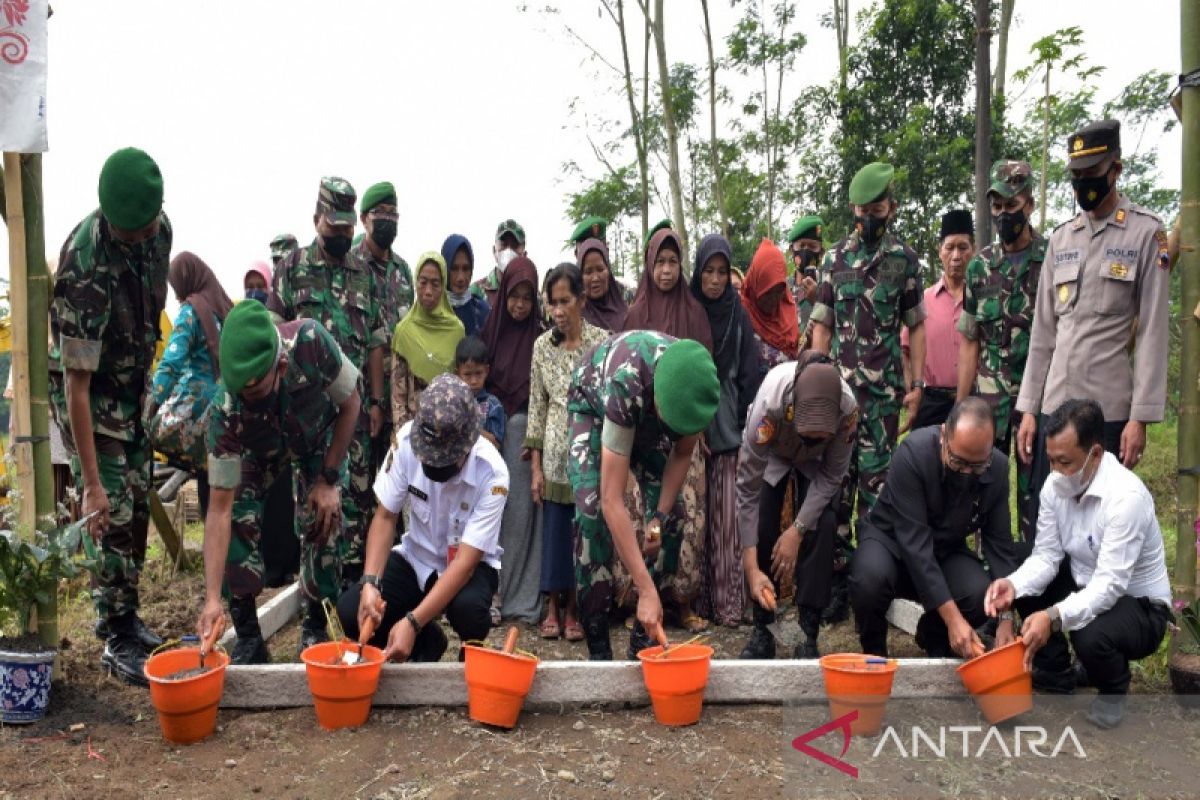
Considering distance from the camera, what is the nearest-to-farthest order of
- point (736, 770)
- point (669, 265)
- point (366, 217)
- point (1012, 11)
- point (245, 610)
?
point (736, 770) < point (245, 610) < point (669, 265) < point (366, 217) < point (1012, 11)

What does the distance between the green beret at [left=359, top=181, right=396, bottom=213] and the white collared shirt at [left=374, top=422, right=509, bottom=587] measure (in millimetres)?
2082

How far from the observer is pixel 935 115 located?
14523 mm

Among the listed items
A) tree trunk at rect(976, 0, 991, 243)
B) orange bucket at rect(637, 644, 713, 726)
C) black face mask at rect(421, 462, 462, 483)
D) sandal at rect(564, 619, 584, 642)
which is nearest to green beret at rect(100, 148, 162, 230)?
black face mask at rect(421, 462, 462, 483)

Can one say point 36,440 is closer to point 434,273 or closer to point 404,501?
point 404,501

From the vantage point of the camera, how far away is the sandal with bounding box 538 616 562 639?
4.73 metres

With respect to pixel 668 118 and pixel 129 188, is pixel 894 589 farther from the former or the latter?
pixel 668 118

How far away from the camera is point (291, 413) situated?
372 centimetres

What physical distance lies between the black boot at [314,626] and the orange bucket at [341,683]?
69 cm

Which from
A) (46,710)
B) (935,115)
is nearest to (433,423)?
(46,710)

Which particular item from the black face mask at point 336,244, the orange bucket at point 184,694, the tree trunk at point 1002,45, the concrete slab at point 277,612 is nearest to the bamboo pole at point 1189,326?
the orange bucket at point 184,694

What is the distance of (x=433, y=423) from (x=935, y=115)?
13.3 m

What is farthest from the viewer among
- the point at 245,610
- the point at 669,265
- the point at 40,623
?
the point at 669,265

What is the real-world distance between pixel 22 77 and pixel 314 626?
8.02 feet

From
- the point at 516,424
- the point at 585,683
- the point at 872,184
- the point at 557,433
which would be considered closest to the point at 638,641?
the point at 585,683
